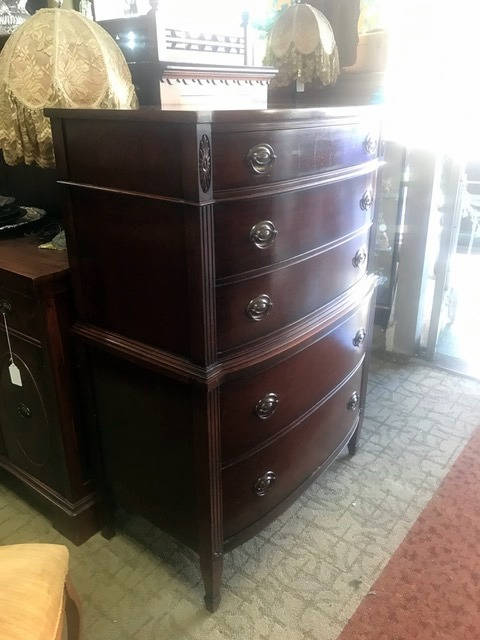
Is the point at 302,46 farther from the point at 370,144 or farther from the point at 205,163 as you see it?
the point at 205,163

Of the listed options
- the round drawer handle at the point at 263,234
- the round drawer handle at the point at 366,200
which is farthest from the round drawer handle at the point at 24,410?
the round drawer handle at the point at 366,200

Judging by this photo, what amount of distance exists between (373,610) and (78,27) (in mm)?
1695

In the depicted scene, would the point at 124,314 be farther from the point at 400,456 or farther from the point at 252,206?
the point at 400,456

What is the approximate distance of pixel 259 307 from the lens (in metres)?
1.22

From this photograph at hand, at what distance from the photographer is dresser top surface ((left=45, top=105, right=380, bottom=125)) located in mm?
971

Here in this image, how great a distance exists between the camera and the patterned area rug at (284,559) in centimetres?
140

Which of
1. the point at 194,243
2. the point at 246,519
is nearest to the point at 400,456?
the point at 246,519

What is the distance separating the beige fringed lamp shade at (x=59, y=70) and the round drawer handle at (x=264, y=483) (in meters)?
1.03

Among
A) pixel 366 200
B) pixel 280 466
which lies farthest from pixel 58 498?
pixel 366 200

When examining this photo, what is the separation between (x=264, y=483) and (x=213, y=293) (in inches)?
23.5

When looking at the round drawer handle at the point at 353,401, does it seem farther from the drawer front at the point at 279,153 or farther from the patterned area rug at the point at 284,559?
the drawer front at the point at 279,153

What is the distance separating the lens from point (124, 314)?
1286 mm

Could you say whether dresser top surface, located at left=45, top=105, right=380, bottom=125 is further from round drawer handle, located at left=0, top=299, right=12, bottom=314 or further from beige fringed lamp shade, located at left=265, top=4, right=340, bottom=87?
beige fringed lamp shade, located at left=265, top=4, right=340, bottom=87

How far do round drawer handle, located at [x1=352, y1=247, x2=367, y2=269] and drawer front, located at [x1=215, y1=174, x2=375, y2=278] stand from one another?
117 mm
